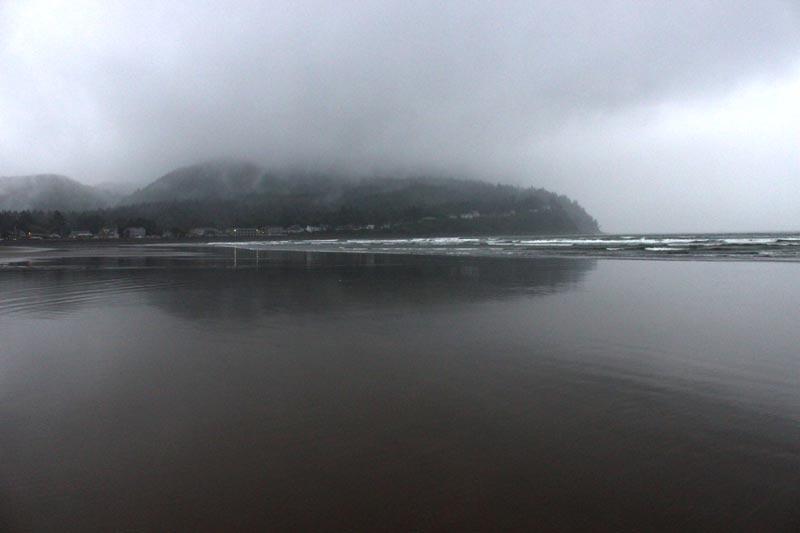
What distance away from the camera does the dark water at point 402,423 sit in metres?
3.30

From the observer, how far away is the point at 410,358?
7043mm

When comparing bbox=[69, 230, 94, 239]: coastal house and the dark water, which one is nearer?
the dark water

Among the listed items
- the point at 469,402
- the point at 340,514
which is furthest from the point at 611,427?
the point at 340,514

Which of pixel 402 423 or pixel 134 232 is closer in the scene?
pixel 402 423

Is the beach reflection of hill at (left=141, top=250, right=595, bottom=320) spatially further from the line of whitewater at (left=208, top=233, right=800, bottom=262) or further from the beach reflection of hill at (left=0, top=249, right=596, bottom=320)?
the line of whitewater at (left=208, top=233, right=800, bottom=262)

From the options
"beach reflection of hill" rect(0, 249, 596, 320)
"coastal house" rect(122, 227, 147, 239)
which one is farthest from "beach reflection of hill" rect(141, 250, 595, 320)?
"coastal house" rect(122, 227, 147, 239)

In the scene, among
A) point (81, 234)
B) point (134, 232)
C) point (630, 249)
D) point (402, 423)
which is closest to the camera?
point (402, 423)

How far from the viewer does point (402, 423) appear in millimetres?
4641

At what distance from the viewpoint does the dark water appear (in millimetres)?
3299

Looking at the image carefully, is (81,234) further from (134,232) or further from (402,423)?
(402,423)

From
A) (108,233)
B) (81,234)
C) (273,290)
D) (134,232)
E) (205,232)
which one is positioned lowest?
(273,290)

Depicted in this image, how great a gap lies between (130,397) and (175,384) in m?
0.55

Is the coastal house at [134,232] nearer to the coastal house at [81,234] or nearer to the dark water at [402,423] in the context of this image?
the coastal house at [81,234]

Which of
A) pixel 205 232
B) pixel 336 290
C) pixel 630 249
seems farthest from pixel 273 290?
pixel 205 232
